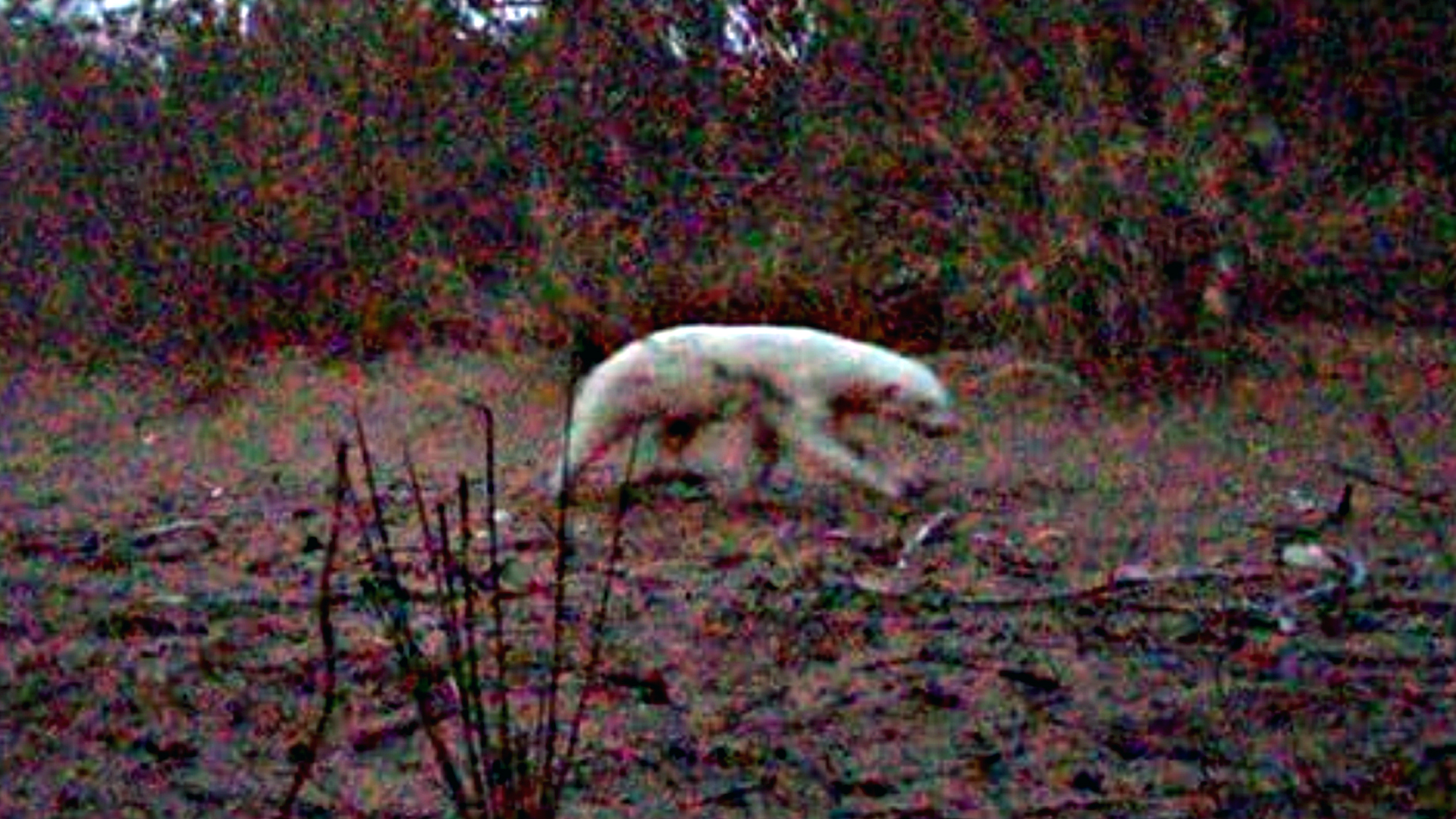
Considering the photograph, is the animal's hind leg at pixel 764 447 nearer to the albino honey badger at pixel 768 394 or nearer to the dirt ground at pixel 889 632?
the albino honey badger at pixel 768 394

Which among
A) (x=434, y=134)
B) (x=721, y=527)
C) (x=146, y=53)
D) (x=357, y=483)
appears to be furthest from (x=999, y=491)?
(x=146, y=53)

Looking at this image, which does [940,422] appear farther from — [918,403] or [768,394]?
[768,394]

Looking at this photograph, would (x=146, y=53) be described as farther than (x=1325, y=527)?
Yes

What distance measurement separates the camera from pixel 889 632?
427 cm

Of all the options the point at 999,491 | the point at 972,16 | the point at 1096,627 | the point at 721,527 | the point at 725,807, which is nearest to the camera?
the point at 725,807

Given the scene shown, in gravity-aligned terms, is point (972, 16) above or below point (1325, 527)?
above

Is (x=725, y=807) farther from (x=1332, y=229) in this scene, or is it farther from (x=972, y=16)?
(x=972, y=16)

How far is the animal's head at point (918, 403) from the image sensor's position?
20.0 ft

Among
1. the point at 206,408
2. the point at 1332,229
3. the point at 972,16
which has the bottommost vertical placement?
the point at 206,408

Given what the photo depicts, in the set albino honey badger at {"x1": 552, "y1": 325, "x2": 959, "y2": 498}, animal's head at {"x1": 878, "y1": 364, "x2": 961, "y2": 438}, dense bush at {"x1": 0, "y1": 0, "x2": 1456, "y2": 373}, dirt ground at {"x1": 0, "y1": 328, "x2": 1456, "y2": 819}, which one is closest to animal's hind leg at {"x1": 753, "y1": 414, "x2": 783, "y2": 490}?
albino honey badger at {"x1": 552, "y1": 325, "x2": 959, "y2": 498}

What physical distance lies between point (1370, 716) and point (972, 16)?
204 inches

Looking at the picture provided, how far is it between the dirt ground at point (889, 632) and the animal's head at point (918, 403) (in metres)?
0.21

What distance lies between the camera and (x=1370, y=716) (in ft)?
11.5

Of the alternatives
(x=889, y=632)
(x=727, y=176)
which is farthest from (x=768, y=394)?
(x=727, y=176)
